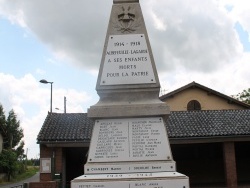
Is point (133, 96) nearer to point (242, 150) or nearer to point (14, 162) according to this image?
point (242, 150)

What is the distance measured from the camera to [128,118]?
6516 mm

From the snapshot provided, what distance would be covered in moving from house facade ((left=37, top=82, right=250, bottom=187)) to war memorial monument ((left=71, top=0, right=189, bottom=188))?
12360 millimetres

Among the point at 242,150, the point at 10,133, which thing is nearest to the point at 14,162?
the point at 10,133

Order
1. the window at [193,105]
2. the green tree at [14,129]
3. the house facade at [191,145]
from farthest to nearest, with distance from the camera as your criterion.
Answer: the green tree at [14,129] < the window at [193,105] < the house facade at [191,145]

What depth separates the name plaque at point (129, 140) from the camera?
247 inches

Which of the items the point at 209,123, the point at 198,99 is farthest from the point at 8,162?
the point at 209,123

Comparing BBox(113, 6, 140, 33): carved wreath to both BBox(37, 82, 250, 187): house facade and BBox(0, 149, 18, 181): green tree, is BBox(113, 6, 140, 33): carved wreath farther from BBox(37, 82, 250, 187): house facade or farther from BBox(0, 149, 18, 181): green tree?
BBox(0, 149, 18, 181): green tree

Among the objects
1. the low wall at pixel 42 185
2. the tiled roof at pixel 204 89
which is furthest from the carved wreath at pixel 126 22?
the tiled roof at pixel 204 89

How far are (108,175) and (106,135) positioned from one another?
666 mm

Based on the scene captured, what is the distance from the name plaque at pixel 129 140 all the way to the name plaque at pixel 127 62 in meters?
0.73

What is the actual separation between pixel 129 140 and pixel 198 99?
24.8 metres

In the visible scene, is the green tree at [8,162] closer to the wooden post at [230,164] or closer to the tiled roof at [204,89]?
the tiled roof at [204,89]

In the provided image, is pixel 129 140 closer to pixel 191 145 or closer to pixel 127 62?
pixel 127 62

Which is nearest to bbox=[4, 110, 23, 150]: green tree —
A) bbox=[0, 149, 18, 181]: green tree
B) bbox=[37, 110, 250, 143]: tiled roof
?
bbox=[0, 149, 18, 181]: green tree
